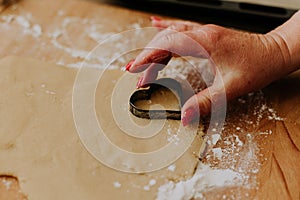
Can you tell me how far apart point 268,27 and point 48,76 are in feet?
2.24

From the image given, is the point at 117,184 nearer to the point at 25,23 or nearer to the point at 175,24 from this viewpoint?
the point at 175,24

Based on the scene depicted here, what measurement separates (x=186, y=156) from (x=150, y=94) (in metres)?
0.19

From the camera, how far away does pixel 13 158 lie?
87 cm

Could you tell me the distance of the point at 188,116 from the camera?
920 mm

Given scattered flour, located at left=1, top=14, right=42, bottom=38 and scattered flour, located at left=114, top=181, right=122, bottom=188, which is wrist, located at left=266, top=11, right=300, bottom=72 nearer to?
scattered flour, located at left=114, top=181, right=122, bottom=188

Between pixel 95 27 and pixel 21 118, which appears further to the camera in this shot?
pixel 95 27

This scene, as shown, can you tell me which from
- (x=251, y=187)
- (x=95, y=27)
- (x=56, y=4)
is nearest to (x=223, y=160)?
(x=251, y=187)

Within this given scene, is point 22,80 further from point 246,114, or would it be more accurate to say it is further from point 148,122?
point 246,114

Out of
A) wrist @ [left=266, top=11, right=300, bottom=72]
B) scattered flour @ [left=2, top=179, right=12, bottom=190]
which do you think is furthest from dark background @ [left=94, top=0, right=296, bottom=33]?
scattered flour @ [left=2, top=179, right=12, bottom=190]

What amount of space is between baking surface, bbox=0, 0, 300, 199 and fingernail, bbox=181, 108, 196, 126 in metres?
0.08

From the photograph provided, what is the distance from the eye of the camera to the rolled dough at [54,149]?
0.82m

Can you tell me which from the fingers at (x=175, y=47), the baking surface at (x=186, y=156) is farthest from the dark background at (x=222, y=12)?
the fingers at (x=175, y=47)

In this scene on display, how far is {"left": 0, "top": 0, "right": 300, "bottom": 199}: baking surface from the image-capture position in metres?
0.84

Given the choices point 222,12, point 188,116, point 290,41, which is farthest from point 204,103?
point 222,12
